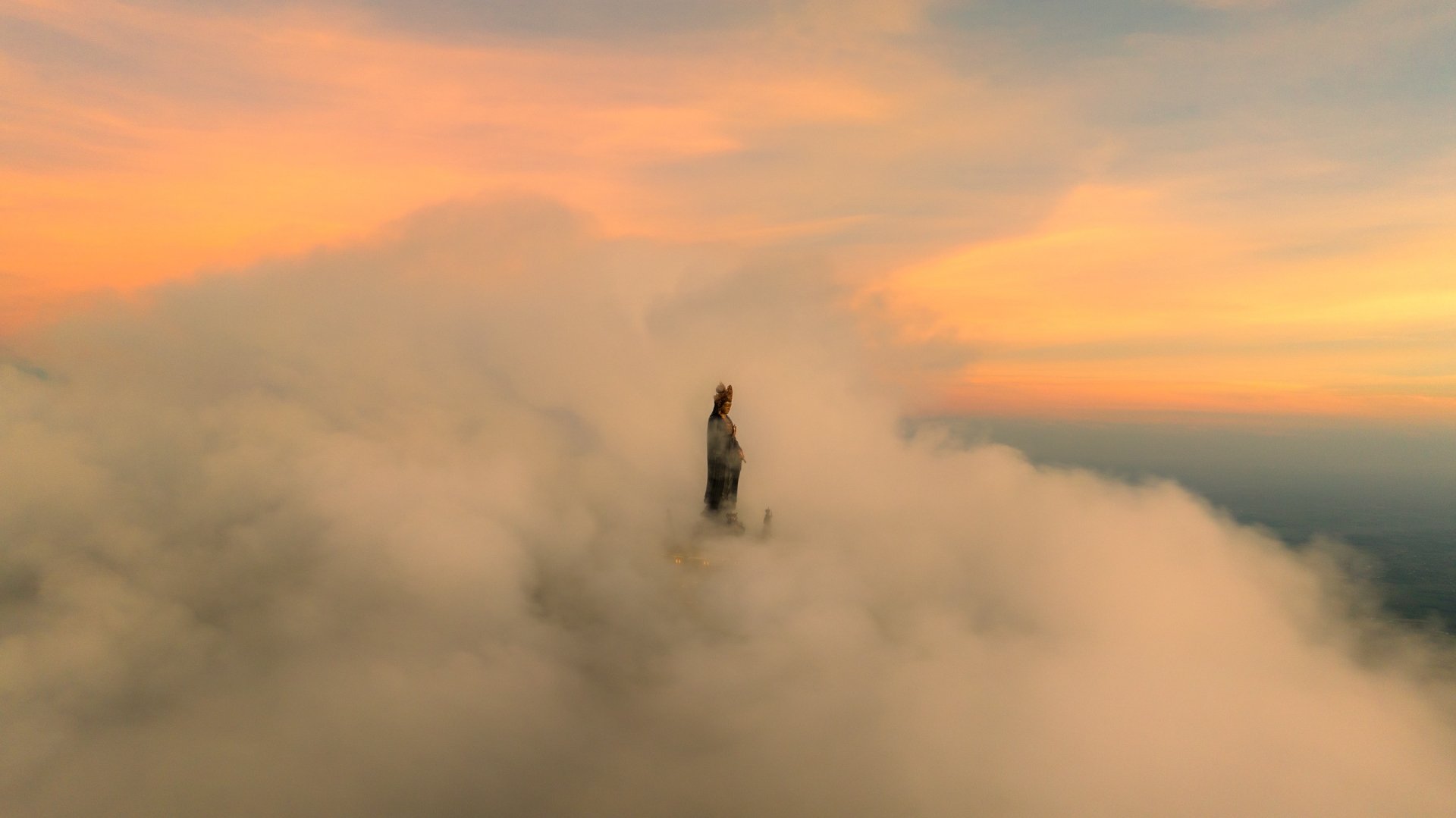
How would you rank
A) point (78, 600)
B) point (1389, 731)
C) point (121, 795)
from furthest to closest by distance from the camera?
point (1389, 731) → point (78, 600) → point (121, 795)

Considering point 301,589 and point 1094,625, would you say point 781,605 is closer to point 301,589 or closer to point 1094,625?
point 301,589

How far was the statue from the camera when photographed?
43625 millimetres

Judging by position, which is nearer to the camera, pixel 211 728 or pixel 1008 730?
pixel 211 728

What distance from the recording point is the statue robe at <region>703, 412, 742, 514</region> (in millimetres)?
43750

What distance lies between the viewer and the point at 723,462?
44031mm

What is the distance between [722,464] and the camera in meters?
44.1

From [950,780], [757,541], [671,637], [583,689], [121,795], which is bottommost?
[121,795]

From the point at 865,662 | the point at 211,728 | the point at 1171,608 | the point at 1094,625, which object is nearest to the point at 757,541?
the point at 865,662

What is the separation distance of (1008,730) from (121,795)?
67.6 m

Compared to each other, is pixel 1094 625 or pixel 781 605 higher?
pixel 781 605

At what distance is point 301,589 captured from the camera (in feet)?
221

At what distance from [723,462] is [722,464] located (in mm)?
189

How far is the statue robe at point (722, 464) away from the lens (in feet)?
144

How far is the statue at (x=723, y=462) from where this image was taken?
4362 centimetres
